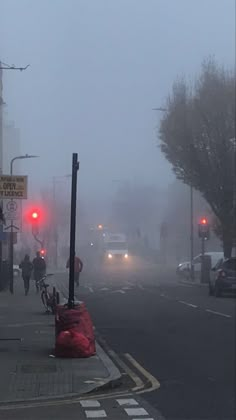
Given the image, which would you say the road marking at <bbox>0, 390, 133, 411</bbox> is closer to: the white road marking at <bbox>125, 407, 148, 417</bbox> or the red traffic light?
the white road marking at <bbox>125, 407, 148, 417</bbox>

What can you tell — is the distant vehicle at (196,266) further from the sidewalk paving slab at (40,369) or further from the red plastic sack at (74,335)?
the red plastic sack at (74,335)

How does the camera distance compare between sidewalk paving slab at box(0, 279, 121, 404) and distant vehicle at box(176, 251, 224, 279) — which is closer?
sidewalk paving slab at box(0, 279, 121, 404)

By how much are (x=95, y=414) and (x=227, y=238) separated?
40.7 m

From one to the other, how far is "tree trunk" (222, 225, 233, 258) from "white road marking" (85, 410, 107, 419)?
3975 cm

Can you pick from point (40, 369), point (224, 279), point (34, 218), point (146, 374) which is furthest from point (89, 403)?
point (224, 279)

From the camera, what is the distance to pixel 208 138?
49.6m

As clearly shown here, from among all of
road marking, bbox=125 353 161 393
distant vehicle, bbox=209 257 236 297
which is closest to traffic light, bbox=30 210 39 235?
distant vehicle, bbox=209 257 236 297

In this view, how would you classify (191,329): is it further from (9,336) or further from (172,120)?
(172,120)

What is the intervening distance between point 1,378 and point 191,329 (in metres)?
9.12

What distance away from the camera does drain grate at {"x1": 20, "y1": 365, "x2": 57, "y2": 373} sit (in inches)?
592

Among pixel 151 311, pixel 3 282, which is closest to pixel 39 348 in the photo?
pixel 151 311

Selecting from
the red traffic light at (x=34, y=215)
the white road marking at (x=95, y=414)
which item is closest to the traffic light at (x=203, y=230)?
the red traffic light at (x=34, y=215)

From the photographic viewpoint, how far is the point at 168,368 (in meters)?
15.9

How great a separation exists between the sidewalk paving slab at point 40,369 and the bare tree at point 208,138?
27.6 meters
